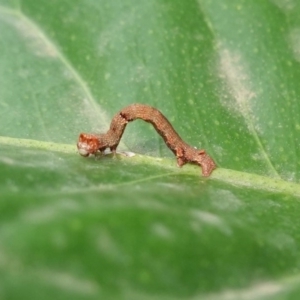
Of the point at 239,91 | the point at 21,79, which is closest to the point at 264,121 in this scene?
the point at 239,91

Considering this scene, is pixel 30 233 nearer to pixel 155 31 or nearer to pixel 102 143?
pixel 102 143

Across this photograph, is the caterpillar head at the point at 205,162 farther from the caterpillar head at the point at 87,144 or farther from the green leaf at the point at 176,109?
the caterpillar head at the point at 87,144

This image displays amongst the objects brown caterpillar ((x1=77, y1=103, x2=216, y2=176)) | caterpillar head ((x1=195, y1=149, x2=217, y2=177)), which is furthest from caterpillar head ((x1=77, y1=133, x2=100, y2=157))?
caterpillar head ((x1=195, y1=149, x2=217, y2=177))

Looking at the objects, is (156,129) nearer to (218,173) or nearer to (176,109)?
(176,109)

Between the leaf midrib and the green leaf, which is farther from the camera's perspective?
the leaf midrib

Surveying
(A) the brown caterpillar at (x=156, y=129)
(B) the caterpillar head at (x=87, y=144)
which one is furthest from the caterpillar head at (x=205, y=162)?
(B) the caterpillar head at (x=87, y=144)

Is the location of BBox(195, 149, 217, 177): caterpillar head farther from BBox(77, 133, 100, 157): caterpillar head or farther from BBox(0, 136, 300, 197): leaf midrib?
BBox(77, 133, 100, 157): caterpillar head

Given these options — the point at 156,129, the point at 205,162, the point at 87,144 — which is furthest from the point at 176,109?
the point at 87,144
